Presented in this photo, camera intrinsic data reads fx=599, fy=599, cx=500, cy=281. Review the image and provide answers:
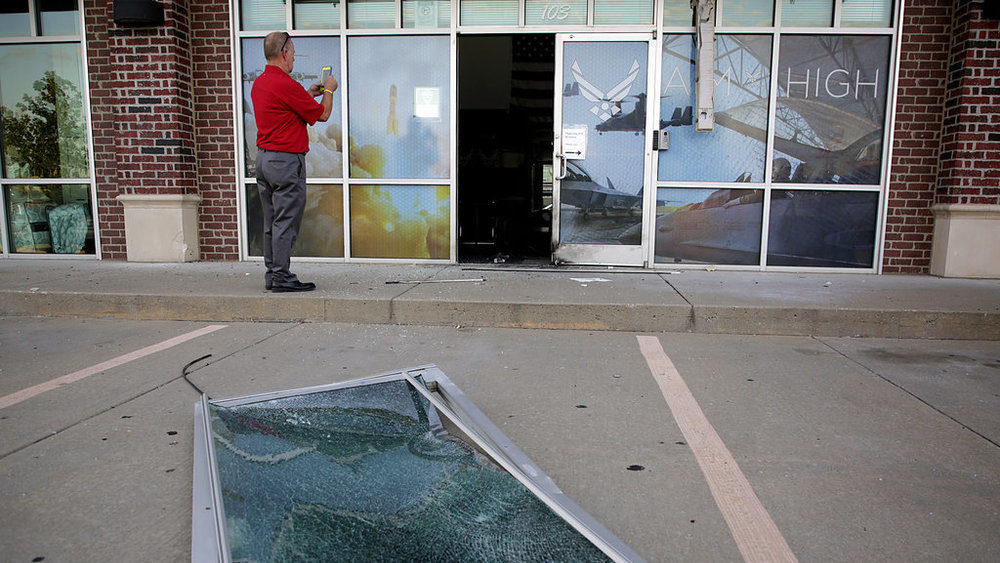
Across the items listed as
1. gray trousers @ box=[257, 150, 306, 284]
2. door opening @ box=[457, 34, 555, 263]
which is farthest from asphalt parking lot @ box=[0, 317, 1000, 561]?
door opening @ box=[457, 34, 555, 263]

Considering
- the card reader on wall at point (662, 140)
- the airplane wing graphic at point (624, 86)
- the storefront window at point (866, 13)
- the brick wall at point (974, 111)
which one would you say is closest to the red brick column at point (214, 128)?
the airplane wing graphic at point (624, 86)

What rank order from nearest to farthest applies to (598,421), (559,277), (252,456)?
(252,456) → (598,421) → (559,277)

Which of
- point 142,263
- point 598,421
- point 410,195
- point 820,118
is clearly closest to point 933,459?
point 598,421

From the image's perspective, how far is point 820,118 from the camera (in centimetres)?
702

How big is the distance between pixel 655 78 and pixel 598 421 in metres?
5.37

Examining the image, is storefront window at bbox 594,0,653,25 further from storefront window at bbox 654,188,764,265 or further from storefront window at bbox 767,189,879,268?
storefront window at bbox 767,189,879,268

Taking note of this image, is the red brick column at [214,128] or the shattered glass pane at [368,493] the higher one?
the red brick column at [214,128]

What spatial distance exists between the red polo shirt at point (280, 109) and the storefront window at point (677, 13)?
14.0ft

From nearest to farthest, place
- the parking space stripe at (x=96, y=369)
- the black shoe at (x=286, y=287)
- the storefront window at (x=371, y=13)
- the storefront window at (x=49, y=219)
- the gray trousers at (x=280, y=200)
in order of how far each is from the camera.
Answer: the parking space stripe at (x=96, y=369), the gray trousers at (x=280, y=200), the black shoe at (x=286, y=287), the storefront window at (x=371, y=13), the storefront window at (x=49, y=219)

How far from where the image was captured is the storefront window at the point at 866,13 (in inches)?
270

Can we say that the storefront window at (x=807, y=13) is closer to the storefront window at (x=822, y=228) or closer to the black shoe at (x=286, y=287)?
the storefront window at (x=822, y=228)

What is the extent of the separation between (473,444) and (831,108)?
21.9ft

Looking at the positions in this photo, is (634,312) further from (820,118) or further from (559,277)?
(820,118)

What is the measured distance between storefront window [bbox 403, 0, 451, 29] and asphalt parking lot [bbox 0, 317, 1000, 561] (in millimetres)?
4260
